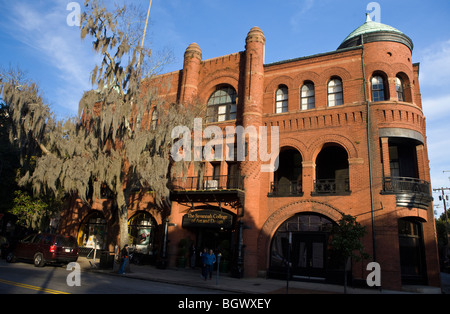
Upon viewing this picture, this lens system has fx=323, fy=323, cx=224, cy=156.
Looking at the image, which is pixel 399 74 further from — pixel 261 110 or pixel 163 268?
pixel 163 268

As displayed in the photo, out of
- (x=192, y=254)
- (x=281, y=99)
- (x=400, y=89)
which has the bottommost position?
(x=192, y=254)

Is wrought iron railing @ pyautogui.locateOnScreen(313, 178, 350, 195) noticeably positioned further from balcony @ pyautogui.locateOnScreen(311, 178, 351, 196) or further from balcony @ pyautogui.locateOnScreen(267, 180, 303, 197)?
balcony @ pyautogui.locateOnScreen(267, 180, 303, 197)

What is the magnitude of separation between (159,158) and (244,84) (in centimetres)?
908

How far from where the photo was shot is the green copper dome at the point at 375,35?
2033 centimetres

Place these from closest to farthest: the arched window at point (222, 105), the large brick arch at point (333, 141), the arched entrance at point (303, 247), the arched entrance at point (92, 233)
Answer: the arched entrance at point (303, 247) < the large brick arch at point (333, 141) < the arched window at point (222, 105) < the arched entrance at point (92, 233)

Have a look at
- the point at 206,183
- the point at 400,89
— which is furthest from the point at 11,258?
the point at 400,89

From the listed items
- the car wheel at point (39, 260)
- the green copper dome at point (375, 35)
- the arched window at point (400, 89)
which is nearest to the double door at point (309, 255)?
the arched window at point (400, 89)

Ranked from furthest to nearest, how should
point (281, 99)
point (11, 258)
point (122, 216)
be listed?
point (281, 99), point (11, 258), point (122, 216)

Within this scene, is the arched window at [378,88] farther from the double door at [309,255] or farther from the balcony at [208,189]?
the balcony at [208,189]

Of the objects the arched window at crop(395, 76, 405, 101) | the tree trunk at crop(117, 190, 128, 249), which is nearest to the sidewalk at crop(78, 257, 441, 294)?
the tree trunk at crop(117, 190, 128, 249)

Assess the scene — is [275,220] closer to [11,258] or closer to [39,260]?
[39,260]

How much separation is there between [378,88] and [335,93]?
8.34ft

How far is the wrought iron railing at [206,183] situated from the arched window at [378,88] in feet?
32.8

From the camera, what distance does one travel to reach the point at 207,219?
20.3 m
